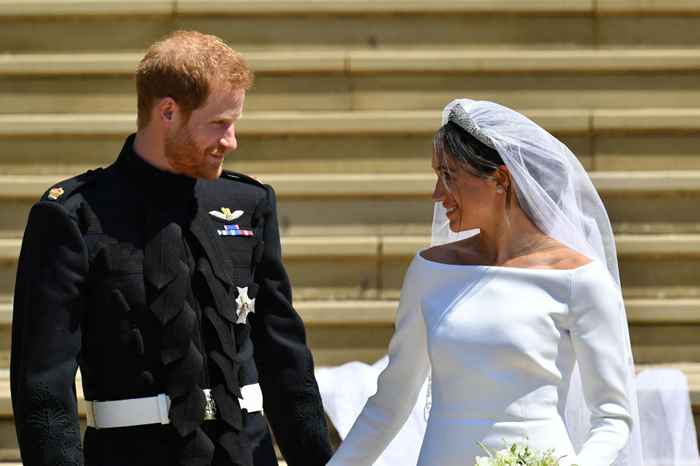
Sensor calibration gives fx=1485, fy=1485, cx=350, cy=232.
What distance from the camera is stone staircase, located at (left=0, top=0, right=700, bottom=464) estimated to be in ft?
20.8

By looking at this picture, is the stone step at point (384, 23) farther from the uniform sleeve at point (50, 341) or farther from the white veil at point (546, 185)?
the uniform sleeve at point (50, 341)

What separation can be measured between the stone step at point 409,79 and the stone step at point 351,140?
94 mm

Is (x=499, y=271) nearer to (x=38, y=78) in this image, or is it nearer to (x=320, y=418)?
(x=320, y=418)

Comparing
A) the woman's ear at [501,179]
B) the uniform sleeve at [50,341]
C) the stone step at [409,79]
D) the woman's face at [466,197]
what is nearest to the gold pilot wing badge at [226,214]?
the uniform sleeve at [50,341]

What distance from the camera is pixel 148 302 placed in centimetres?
340

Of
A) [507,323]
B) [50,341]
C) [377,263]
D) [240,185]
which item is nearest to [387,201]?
[377,263]

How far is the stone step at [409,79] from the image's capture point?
21.8 feet

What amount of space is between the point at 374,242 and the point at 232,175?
258cm

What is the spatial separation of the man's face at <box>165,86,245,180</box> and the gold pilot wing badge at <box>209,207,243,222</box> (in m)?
0.21

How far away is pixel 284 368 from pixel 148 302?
440 millimetres

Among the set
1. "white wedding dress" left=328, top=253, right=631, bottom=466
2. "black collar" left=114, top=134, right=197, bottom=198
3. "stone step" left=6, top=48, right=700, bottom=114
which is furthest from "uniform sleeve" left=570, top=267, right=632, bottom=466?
"stone step" left=6, top=48, right=700, bottom=114

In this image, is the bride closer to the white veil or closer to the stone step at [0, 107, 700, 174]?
the white veil

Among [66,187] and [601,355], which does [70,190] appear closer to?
[66,187]

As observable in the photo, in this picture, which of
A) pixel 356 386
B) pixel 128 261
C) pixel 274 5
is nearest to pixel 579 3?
pixel 274 5
